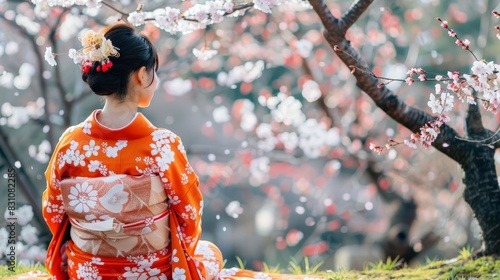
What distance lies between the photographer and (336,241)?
8461mm

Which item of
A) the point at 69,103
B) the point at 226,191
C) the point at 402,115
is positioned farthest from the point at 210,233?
the point at 402,115

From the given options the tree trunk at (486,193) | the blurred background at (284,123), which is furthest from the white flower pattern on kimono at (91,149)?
the blurred background at (284,123)

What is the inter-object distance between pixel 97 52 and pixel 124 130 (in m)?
0.33

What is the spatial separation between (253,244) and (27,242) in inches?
157

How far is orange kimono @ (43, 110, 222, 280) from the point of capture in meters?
2.69

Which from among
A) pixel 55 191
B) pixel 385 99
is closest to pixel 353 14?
pixel 385 99

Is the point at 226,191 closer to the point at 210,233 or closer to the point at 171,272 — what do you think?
the point at 210,233

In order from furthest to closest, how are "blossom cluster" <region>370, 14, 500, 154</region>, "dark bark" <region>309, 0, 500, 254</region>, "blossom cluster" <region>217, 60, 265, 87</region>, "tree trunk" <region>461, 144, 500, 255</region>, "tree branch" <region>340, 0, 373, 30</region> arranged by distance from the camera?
"blossom cluster" <region>217, 60, 265, 87</region>, "tree trunk" <region>461, 144, 500, 255</region>, "dark bark" <region>309, 0, 500, 254</region>, "tree branch" <region>340, 0, 373, 30</region>, "blossom cluster" <region>370, 14, 500, 154</region>

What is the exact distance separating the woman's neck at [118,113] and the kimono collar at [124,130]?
0.02m

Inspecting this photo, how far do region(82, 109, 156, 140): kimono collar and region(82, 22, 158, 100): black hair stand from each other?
12cm

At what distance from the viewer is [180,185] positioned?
9.06 ft

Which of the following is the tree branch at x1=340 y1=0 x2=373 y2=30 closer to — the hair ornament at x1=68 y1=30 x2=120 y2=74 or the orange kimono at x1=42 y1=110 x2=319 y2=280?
the orange kimono at x1=42 y1=110 x2=319 y2=280

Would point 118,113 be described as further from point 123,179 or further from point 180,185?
point 180,185

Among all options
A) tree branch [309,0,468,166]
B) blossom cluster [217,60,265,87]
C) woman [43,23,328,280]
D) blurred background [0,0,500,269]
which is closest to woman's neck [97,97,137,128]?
woman [43,23,328,280]
